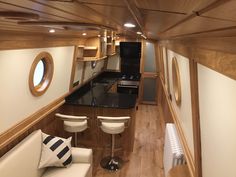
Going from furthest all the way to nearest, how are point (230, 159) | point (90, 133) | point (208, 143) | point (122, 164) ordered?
1. point (90, 133)
2. point (122, 164)
3. point (208, 143)
4. point (230, 159)

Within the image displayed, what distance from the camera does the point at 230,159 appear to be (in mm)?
1071

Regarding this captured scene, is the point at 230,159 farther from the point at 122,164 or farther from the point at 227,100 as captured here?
the point at 122,164

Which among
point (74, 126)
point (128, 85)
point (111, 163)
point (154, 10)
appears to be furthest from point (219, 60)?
point (128, 85)

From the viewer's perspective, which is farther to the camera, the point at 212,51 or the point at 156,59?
the point at 156,59

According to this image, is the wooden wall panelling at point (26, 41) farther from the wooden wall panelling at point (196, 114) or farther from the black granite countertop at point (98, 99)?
the wooden wall panelling at point (196, 114)

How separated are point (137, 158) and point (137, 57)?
12.8 ft

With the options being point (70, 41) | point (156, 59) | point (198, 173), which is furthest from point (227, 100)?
point (156, 59)

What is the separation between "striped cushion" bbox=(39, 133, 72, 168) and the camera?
280 cm

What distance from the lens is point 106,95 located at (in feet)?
15.1

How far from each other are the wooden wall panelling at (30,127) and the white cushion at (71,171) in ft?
1.79

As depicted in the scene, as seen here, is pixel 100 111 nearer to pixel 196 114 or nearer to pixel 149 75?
pixel 196 114

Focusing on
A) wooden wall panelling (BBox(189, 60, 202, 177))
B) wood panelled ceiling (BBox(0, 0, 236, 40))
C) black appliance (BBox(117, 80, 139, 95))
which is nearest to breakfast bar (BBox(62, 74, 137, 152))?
wooden wall panelling (BBox(189, 60, 202, 177))

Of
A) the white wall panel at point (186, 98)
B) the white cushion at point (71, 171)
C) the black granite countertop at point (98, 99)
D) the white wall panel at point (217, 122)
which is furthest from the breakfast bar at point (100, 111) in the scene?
the white wall panel at point (217, 122)

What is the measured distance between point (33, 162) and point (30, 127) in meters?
0.42
